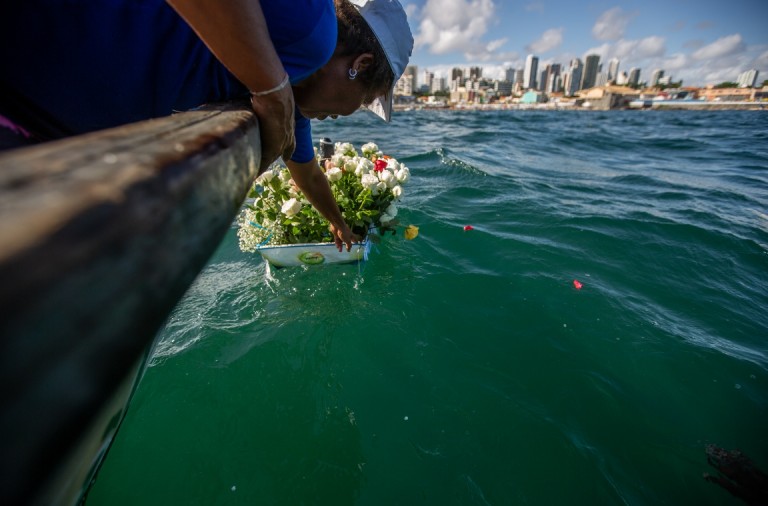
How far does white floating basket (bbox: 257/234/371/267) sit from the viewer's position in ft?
11.7

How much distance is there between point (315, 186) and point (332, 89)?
96cm

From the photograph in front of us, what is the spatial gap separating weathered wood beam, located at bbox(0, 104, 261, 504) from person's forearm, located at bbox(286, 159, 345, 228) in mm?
1932

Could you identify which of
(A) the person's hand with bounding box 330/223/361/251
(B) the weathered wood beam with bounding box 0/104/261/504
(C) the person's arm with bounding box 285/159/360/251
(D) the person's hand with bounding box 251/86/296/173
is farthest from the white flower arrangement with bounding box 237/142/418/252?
(B) the weathered wood beam with bounding box 0/104/261/504

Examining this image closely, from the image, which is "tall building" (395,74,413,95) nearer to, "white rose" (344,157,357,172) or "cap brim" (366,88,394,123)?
"white rose" (344,157,357,172)

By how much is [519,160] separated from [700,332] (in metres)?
9.81

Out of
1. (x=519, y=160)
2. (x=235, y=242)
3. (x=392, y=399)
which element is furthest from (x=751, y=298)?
(x=519, y=160)

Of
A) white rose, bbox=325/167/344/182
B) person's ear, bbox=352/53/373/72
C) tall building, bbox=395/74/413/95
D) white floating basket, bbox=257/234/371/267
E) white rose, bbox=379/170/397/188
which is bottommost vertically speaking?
white floating basket, bbox=257/234/371/267

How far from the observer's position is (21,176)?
0.26 meters

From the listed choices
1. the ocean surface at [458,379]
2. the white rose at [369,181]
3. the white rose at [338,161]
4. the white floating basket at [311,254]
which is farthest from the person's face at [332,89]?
the white rose at [338,161]

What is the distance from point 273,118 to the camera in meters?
0.95

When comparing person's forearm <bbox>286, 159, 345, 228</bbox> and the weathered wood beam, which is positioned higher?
the weathered wood beam

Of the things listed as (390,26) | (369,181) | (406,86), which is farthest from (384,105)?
(406,86)

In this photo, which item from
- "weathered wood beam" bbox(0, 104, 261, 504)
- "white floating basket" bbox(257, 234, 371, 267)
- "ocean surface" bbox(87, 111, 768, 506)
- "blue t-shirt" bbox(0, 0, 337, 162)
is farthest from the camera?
"white floating basket" bbox(257, 234, 371, 267)

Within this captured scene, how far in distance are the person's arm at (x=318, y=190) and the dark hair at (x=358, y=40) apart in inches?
30.1
